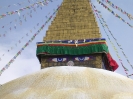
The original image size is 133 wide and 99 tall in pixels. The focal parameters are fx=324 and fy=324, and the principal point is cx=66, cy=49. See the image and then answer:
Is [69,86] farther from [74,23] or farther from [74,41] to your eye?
[74,23]

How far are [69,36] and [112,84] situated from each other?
12110mm

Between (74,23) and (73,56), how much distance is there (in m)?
2.67

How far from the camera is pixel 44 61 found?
19.7 m

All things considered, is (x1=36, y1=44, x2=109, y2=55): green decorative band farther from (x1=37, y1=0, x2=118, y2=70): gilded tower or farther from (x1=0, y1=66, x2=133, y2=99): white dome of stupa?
(x1=0, y1=66, x2=133, y2=99): white dome of stupa

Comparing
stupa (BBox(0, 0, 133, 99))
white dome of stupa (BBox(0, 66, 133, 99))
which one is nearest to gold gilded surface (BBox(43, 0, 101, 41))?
stupa (BBox(0, 0, 133, 99))

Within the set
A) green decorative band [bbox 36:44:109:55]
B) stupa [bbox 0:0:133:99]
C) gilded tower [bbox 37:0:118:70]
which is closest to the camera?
stupa [bbox 0:0:133:99]

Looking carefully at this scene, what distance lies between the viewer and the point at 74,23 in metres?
21.0

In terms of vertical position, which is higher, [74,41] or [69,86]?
[74,41]

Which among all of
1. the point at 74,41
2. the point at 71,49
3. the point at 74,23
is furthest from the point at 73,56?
the point at 74,23

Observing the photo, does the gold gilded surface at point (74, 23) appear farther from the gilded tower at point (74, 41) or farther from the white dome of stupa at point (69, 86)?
the white dome of stupa at point (69, 86)

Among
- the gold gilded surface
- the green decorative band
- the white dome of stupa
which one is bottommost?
the white dome of stupa

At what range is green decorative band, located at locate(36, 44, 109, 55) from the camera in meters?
19.1

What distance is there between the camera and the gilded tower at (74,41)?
63.0ft

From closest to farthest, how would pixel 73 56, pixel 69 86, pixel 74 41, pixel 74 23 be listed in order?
pixel 69 86
pixel 73 56
pixel 74 41
pixel 74 23
